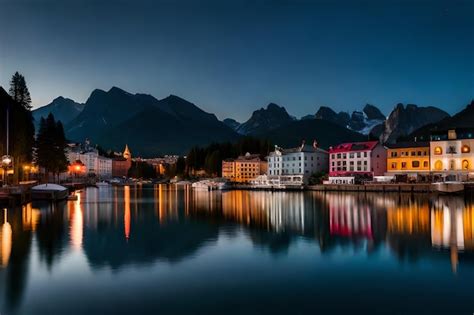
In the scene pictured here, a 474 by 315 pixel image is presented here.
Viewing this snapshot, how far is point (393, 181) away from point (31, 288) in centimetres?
7784

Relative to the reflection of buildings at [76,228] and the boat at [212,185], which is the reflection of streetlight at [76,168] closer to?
the boat at [212,185]

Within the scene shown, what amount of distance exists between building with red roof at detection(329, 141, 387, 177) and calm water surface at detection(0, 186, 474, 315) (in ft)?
201

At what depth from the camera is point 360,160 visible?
3826 inches

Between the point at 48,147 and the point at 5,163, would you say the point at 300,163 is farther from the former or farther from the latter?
the point at 5,163

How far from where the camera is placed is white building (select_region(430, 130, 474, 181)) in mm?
78312

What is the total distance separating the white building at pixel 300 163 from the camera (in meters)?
109

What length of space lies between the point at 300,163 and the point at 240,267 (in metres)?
91.4

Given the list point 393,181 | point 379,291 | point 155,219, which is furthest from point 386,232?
point 393,181

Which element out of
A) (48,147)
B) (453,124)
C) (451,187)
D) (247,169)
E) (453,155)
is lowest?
(451,187)

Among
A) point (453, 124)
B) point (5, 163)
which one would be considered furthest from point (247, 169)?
point (5, 163)

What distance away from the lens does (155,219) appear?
40250mm

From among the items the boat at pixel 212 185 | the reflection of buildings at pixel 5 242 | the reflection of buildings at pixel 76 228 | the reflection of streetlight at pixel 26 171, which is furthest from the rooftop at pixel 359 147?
the reflection of buildings at pixel 5 242

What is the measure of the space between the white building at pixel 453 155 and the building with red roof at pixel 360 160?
13793 mm

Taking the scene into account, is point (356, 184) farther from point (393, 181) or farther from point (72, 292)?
point (72, 292)
